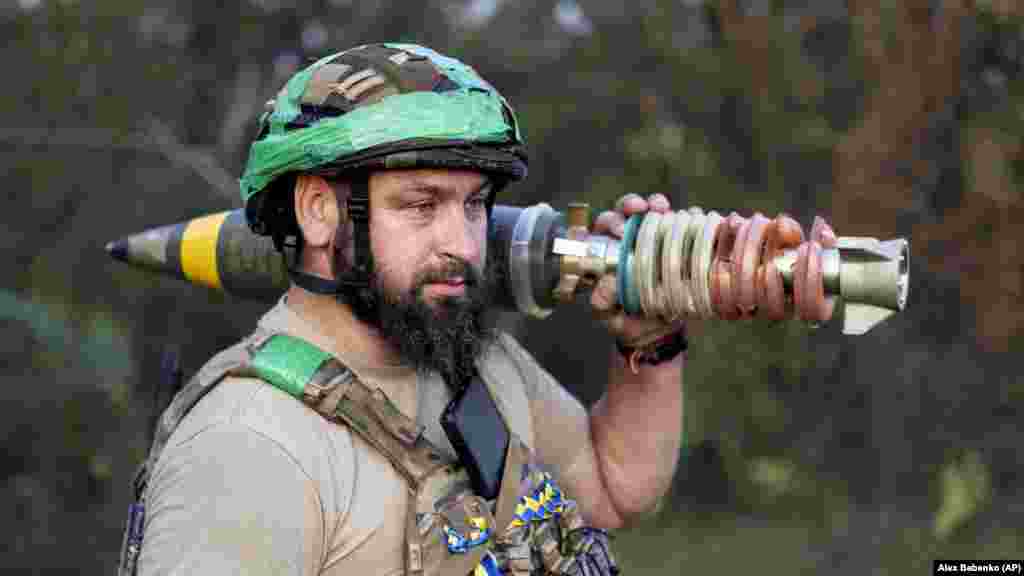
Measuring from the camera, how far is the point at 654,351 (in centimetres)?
312

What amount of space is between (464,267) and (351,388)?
0.32 metres

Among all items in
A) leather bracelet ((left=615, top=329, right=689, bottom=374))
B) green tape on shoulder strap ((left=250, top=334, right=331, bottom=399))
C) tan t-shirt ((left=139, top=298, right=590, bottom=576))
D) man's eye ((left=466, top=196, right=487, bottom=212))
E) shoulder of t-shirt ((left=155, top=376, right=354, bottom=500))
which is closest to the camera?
tan t-shirt ((left=139, top=298, right=590, bottom=576))

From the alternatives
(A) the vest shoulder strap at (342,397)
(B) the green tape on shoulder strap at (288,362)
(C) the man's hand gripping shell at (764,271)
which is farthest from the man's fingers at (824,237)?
(B) the green tape on shoulder strap at (288,362)

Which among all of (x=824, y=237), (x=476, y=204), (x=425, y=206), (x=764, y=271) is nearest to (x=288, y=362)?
(x=425, y=206)

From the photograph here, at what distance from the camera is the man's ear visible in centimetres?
263

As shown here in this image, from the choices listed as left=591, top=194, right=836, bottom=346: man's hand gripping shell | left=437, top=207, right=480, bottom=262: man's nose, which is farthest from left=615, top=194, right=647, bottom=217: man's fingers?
left=437, top=207, right=480, bottom=262: man's nose

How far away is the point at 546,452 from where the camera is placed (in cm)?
314

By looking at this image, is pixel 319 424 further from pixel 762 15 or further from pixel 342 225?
pixel 762 15

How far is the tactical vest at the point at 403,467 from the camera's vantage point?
2.47 metres

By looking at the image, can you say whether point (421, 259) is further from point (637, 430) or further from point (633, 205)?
point (637, 430)

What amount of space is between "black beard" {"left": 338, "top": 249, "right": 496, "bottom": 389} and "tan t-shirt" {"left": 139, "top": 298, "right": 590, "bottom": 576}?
9 centimetres

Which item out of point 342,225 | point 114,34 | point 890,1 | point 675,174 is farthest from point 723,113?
point 342,225

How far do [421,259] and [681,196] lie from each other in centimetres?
500

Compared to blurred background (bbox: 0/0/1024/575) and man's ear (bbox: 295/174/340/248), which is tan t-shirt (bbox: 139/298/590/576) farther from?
blurred background (bbox: 0/0/1024/575)
